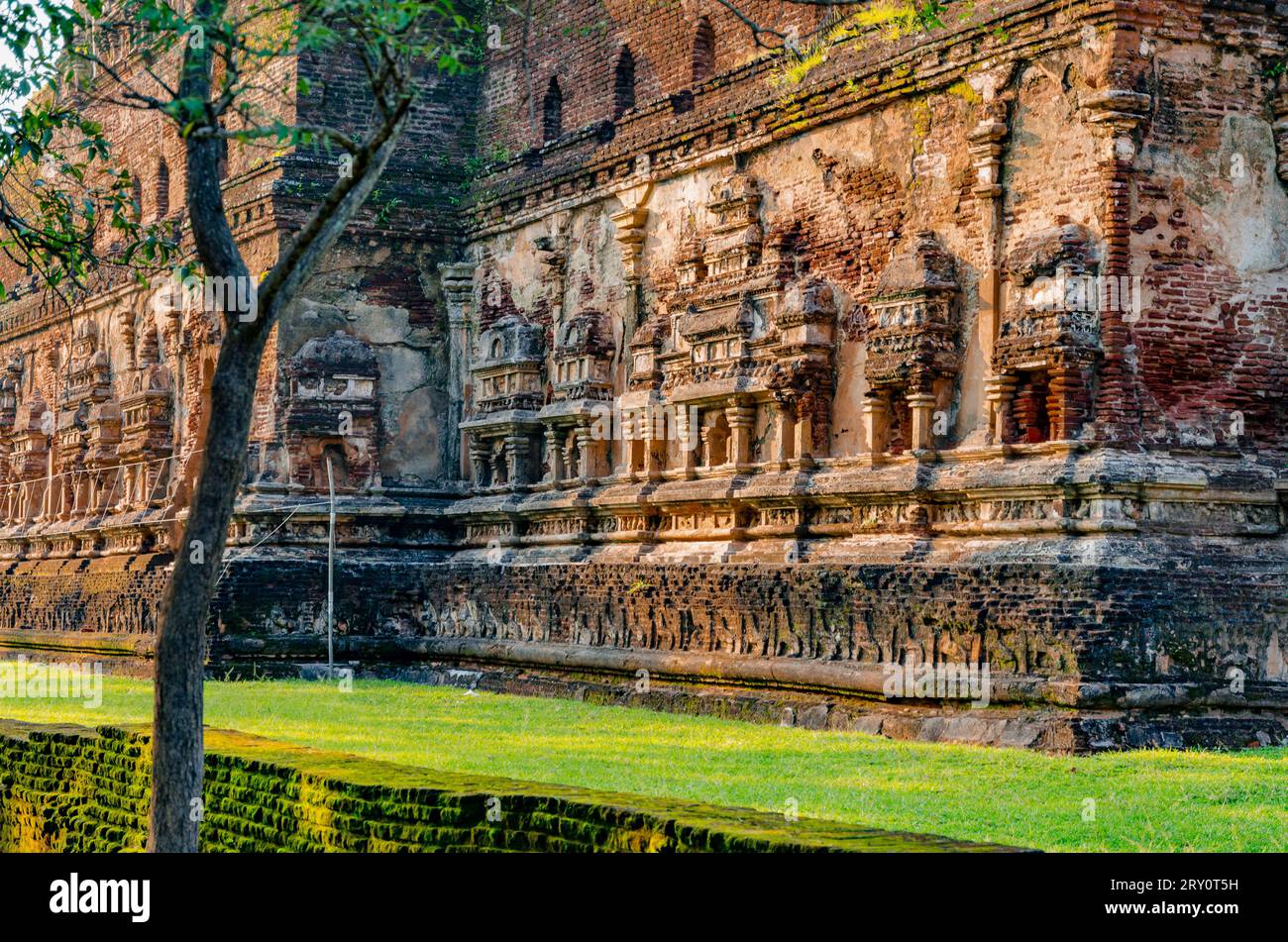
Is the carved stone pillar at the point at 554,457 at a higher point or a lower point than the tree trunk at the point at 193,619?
higher

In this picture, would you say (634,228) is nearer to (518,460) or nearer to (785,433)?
(518,460)

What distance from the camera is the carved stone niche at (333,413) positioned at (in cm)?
1798

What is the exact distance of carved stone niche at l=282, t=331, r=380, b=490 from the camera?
18.0m

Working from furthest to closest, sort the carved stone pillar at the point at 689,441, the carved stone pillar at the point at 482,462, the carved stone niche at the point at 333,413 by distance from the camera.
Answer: the carved stone pillar at the point at 482,462, the carved stone niche at the point at 333,413, the carved stone pillar at the point at 689,441

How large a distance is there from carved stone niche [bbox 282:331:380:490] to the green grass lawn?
14.0 feet

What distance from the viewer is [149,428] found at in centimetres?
2112

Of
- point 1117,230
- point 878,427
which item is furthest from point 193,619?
point 878,427

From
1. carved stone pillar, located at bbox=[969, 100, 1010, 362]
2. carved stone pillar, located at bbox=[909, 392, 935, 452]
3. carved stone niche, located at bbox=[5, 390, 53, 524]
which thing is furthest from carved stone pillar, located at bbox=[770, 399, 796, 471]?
carved stone niche, located at bbox=[5, 390, 53, 524]

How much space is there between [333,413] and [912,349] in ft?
24.3

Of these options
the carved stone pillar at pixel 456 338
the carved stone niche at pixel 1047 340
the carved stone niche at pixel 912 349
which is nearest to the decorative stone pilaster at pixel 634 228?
the carved stone pillar at pixel 456 338

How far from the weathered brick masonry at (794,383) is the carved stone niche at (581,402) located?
5 cm

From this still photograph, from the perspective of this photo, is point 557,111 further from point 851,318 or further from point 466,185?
point 851,318

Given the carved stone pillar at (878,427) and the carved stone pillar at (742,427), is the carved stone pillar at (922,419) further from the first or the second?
the carved stone pillar at (742,427)

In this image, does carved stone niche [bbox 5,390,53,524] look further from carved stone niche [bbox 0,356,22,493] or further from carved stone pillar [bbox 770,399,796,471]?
carved stone pillar [bbox 770,399,796,471]
